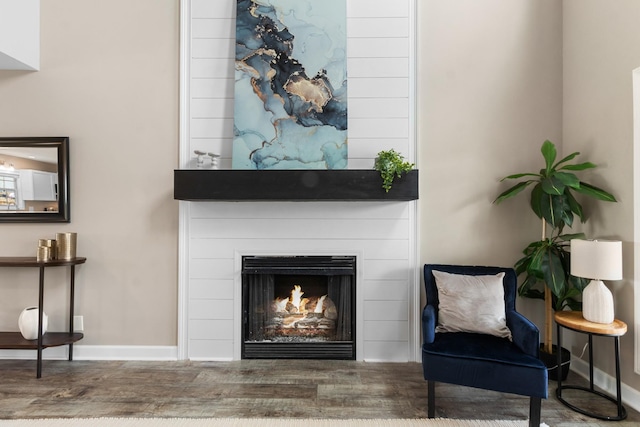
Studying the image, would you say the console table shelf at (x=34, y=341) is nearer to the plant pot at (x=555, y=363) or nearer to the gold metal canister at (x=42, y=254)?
the gold metal canister at (x=42, y=254)

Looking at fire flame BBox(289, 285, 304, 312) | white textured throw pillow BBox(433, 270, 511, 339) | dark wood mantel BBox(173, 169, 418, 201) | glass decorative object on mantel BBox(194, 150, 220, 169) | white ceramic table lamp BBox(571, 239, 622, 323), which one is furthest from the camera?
fire flame BBox(289, 285, 304, 312)

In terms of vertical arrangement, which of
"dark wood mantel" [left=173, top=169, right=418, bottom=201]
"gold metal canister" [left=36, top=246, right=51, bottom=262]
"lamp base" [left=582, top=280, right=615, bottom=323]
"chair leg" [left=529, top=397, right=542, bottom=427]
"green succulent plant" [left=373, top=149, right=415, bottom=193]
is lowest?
"chair leg" [left=529, top=397, right=542, bottom=427]

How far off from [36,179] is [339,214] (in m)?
2.43

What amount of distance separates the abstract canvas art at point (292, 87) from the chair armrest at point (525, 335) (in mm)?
1564

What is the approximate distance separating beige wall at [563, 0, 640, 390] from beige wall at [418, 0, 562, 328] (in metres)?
0.17

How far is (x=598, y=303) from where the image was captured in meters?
2.23

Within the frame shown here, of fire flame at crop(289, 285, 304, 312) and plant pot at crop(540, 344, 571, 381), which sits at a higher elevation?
fire flame at crop(289, 285, 304, 312)

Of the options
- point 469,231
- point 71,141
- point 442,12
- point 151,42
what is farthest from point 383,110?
point 71,141

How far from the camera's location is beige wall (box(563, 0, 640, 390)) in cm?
234

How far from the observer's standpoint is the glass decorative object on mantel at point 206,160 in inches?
111

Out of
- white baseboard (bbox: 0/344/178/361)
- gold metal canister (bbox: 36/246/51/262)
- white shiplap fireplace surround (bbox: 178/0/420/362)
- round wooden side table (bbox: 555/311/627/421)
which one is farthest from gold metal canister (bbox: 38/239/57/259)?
round wooden side table (bbox: 555/311/627/421)

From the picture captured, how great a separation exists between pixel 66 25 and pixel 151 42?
0.70 m

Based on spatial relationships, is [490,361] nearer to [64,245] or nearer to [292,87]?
[292,87]

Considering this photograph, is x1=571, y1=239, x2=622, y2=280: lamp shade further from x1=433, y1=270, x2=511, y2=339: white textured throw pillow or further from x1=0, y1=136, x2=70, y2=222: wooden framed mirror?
x1=0, y1=136, x2=70, y2=222: wooden framed mirror
